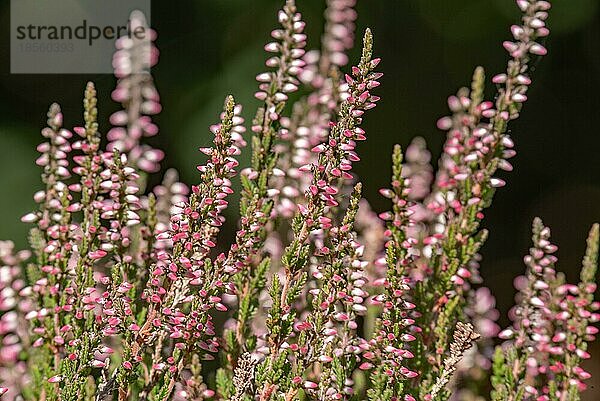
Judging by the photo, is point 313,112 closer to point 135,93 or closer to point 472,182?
point 135,93

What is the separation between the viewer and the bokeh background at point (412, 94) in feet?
9.84

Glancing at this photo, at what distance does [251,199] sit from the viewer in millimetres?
1024

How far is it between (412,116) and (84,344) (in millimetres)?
2432

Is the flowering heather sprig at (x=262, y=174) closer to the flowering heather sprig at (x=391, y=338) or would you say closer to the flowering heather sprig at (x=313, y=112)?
the flowering heather sprig at (x=313, y=112)

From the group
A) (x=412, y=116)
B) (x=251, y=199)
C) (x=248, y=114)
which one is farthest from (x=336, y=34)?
(x=412, y=116)

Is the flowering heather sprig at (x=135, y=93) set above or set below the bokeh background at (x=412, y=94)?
above

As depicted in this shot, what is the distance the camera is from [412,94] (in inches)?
124

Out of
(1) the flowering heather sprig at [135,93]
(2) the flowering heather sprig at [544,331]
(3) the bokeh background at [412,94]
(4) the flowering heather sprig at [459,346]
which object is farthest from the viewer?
(3) the bokeh background at [412,94]

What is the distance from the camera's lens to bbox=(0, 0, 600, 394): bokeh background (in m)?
3.00

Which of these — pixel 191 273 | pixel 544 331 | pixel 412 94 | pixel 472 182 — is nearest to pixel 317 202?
pixel 191 273

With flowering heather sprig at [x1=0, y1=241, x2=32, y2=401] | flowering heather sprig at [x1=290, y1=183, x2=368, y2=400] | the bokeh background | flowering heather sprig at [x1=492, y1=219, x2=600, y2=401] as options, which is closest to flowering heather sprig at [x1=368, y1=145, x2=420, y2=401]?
flowering heather sprig at [x1=290, y1=183, x2=368, y2=400]

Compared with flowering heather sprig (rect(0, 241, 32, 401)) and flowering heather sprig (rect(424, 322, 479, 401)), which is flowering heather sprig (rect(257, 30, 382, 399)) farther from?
flowering heather sprig (rect(0, 241, 32, 401))

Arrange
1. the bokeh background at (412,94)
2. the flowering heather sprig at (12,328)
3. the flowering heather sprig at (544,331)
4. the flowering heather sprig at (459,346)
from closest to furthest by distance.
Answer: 1. the flowering heather sprig at (459,346)
2. the flowering heather sprig at (544,331)
3. the flowering heather sprig at (12,328)
4. the bokeh background at (412,94)

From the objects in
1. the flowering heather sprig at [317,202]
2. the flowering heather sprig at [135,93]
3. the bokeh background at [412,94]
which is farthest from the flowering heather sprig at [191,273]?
the bokeh background at [412,94]
